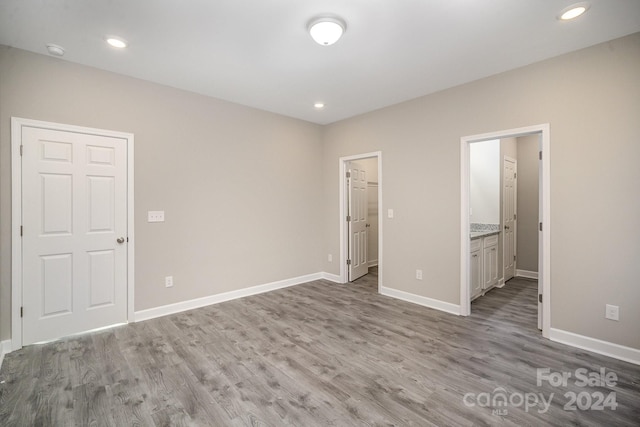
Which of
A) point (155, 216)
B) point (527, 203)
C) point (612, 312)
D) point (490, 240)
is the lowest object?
point (612, 312)

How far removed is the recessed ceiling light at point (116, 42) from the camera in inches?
96.2

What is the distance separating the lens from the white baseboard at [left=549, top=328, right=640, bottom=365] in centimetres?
238

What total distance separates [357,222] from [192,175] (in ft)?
9.41

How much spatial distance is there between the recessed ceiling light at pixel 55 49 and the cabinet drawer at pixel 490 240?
5464mm

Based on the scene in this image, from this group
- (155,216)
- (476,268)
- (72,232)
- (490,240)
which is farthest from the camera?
(490,240)

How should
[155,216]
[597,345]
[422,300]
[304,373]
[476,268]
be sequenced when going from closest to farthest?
[304,373] < [597,345] < [155,216] < [422,300] < [476,268]

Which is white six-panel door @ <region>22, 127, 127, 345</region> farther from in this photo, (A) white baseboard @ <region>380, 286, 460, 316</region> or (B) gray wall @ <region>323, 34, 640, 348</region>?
(B) gray wall @ <region>323, 34, 640, 348</region>

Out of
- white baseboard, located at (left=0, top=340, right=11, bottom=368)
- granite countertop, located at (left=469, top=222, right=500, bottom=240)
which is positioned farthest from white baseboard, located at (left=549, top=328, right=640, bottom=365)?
white baseboard, located at (left=0, top=340, right=11, bottom=368)

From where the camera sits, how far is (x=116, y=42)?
2.50 m

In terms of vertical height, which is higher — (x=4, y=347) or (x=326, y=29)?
(x=326, y=29)

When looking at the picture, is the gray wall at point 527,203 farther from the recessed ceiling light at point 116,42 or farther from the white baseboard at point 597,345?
the recessed ceiling light at point 116,42

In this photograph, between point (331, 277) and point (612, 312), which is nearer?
point (612, 312)

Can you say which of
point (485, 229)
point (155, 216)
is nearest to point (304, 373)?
point (155, 216)

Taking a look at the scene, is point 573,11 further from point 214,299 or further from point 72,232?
point 72,232
